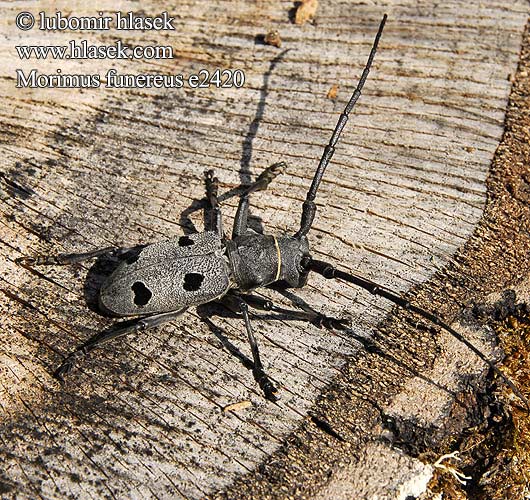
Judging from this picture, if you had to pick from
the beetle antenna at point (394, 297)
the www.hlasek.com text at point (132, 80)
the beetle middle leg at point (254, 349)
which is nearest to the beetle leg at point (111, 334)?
the beetle middle leg at point (254, 349)

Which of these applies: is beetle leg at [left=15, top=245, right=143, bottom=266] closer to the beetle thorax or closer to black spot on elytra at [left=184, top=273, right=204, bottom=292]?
black spot on elytra at [left=184, top=273, right=204, bottom=292]

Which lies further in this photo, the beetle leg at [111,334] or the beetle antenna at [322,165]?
the beetle antenna at [322,165]

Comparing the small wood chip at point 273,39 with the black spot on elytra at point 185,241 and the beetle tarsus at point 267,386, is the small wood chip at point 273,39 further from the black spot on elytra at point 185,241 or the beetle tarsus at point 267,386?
the beetle tarsus at point 267,386

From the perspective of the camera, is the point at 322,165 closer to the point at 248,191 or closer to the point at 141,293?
the point at 248,191

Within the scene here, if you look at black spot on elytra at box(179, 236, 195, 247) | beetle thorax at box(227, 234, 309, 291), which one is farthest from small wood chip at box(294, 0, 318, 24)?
black spot on elytra at box(179, 236, 195, 247)

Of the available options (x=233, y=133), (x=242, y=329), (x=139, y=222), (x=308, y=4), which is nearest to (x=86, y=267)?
(x=139, y=222)
